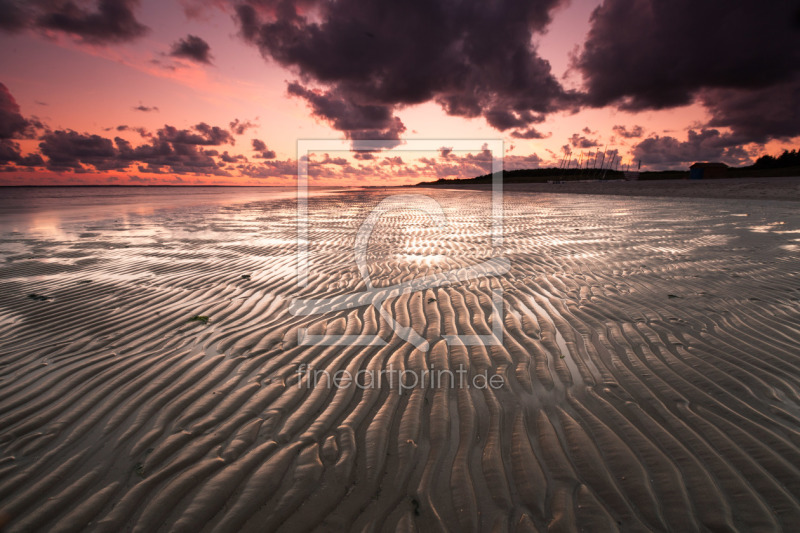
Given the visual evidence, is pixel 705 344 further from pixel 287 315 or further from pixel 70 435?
pixel 70 435

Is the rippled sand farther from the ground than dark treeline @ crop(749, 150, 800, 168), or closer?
closer

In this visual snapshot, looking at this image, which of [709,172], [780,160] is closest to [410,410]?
[709,172]

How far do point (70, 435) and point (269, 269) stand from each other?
15.6 ft

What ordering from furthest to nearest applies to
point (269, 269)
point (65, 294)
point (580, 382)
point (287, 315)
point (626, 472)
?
point (269, 269), point (65, 294), point (287, 315), point (580, 382), point (626, 472)

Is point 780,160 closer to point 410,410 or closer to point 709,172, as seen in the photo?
point 709,172

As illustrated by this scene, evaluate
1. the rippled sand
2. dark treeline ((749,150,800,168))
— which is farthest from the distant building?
the rippled sand

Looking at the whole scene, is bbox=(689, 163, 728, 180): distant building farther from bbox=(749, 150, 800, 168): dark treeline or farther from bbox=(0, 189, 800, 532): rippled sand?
bbox=(0, 189, 800, 532): rippled sand

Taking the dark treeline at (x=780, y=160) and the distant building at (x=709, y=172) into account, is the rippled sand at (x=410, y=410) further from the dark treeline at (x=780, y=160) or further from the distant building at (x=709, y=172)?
the dark treeline at (x=780, y=160)

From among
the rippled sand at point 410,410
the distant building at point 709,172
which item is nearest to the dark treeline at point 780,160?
the distant building at point 709,172

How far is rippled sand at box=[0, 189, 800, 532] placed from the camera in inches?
80.2

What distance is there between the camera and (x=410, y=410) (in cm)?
289

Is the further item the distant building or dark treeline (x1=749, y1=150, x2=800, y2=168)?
dark treeline (x1=749, y1=150, x2=800, y2=168)

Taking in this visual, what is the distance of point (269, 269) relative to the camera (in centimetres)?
720

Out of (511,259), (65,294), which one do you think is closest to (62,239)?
(65,294)
